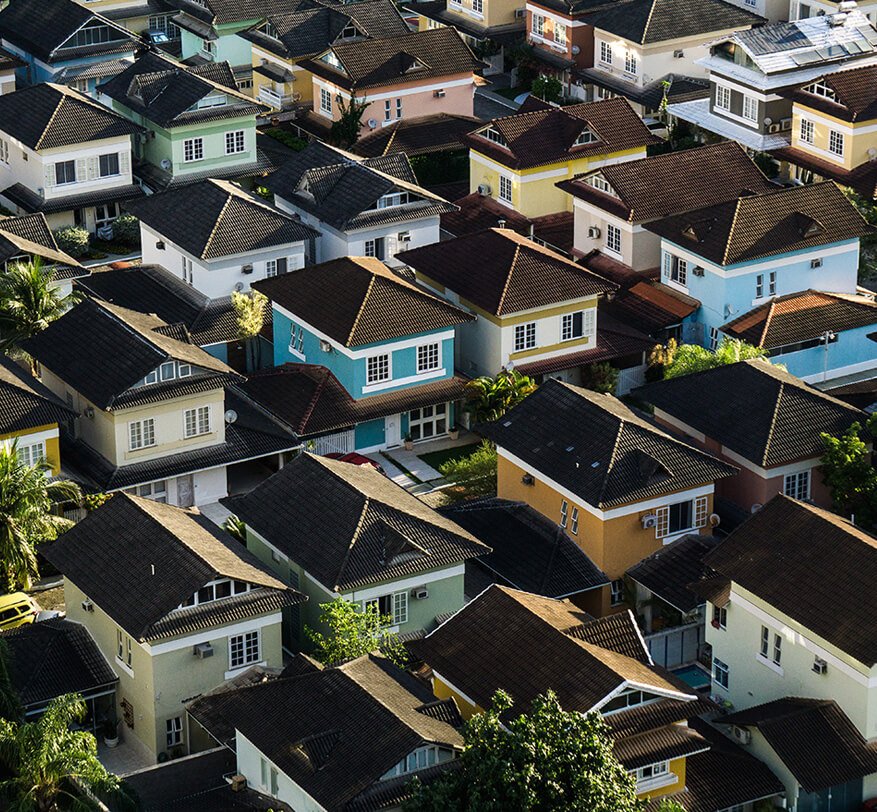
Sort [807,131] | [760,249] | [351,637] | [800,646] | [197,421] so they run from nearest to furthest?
[800,646] → [351,637] → [197,421] → [760,249] → [807,131]

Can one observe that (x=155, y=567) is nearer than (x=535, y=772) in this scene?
No

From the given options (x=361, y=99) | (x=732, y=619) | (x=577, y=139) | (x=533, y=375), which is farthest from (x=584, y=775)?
(x=361, y=99)

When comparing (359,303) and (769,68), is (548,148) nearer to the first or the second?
(769,68)

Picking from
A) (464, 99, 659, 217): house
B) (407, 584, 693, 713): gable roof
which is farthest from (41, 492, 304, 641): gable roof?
(464, 99, 659, 217): house

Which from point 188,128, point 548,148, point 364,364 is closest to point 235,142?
point 188,128

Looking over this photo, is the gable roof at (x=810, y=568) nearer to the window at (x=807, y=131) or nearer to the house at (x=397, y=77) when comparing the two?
the window at (x=807, y=131)

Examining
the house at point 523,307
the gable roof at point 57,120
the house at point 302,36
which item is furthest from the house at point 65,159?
the house at point 523,307

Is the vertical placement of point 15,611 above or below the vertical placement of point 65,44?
below
